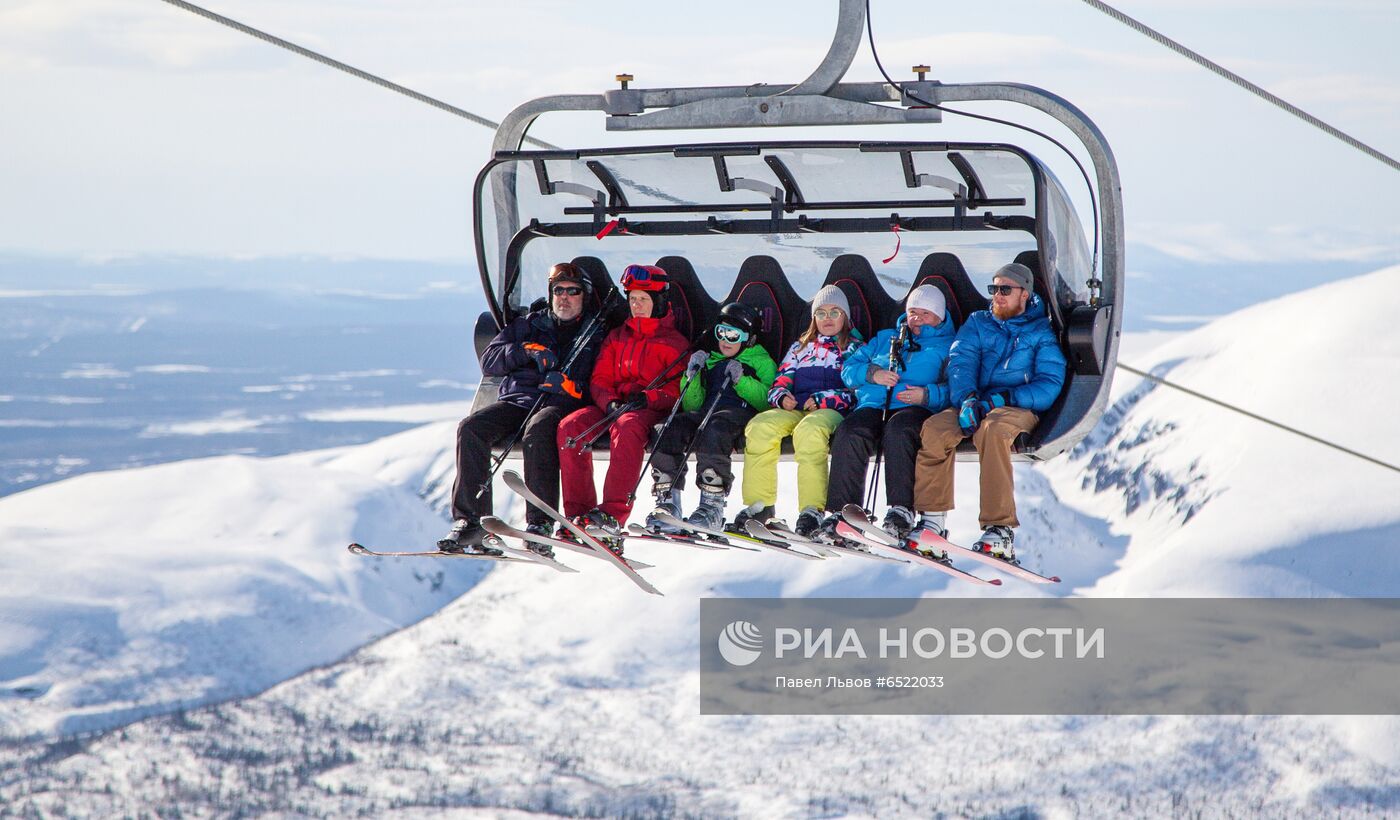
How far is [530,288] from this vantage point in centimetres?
1109

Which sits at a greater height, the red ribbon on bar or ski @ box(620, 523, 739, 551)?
the red ribbon on bar

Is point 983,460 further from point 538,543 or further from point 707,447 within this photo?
point 538,543

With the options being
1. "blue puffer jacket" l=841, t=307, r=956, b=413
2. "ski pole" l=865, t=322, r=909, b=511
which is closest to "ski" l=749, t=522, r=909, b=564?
"ski pole" l=865, t=322, r=909, b=511

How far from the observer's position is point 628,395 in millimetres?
10055

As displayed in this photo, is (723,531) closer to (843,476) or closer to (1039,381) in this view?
(843,476)

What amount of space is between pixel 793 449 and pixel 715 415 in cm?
56

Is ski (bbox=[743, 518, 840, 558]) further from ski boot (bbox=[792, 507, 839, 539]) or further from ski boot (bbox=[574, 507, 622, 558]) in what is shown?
ski boot (bbox=[574, 507, 622, 558])

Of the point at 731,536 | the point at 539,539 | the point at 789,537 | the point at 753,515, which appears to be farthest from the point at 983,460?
the point at 539,539

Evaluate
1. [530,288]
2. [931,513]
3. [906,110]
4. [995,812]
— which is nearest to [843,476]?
[931,513]

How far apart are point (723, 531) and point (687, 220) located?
2.47 meters

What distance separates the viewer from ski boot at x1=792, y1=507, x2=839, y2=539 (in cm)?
920

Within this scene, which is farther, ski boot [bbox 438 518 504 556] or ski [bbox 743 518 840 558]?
ski boot [bbox 438 518 504 556]

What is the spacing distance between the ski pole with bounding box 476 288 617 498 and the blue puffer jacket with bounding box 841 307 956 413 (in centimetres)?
179

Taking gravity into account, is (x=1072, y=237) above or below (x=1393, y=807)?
above
